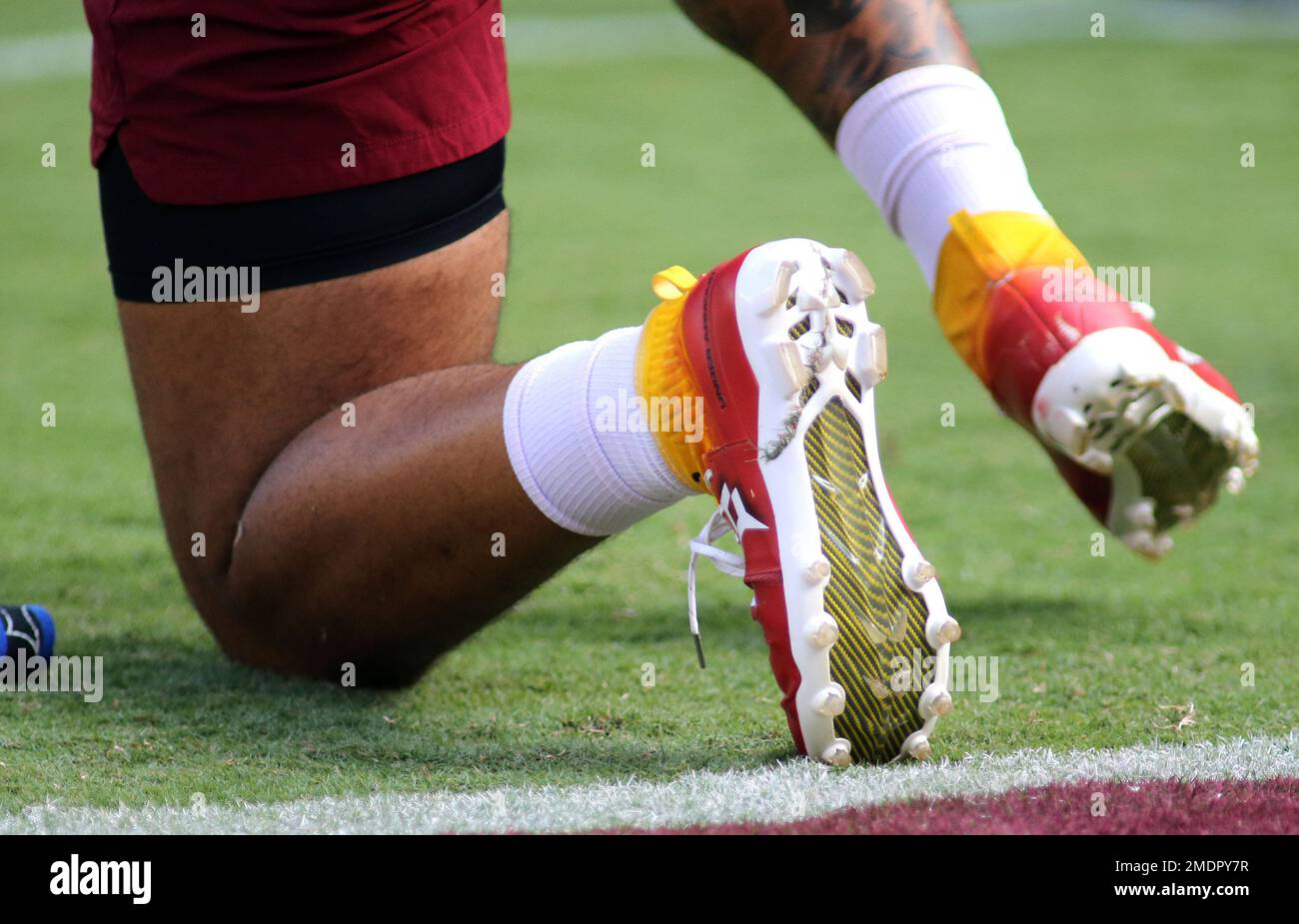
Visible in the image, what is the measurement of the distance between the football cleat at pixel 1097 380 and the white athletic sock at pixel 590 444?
0.90ft

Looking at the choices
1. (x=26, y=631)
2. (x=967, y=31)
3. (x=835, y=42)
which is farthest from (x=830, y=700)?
(x=967, y=31)

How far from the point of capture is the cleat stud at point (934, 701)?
1314 millimetres

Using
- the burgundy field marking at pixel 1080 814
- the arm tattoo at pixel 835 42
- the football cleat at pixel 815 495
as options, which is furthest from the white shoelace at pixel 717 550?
the arm tattoo at pixel 835 42

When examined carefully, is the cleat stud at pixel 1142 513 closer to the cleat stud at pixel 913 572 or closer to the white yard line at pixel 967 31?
the cleat stud at pixel 913 572

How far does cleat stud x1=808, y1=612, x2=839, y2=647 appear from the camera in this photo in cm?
125

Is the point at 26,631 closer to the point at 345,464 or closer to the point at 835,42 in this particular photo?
the point at 345,464

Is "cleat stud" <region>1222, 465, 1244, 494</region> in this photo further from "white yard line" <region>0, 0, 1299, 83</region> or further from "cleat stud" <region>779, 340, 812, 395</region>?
"white yard line" <region>0, 0, 1299, 83</region>

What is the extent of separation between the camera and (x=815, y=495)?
1.28 m

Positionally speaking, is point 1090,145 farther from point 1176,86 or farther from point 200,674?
point 200,674

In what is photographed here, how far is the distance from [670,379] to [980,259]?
26 centimetres

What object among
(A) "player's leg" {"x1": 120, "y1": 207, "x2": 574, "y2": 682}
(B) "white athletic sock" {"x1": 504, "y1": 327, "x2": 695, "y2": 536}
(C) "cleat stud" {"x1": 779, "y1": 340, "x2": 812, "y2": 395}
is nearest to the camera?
(C) "cleat stud" {"x1": 779, "y1": 340, "x2": 812, "y2": 395}

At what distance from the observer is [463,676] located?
177 cm

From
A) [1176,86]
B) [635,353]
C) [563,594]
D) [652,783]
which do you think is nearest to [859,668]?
[652,783]

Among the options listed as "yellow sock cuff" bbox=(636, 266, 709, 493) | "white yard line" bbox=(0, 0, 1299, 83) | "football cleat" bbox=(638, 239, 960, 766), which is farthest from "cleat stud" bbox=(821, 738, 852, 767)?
"white yard line" bbox=(0, 0, 1299, 83)
